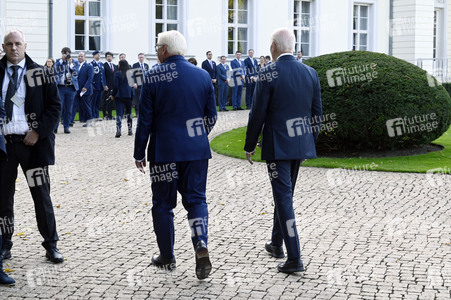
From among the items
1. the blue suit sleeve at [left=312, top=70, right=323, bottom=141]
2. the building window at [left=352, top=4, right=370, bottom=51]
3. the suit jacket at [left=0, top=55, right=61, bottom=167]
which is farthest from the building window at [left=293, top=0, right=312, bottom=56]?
the suit jacket at [left=0, top=55, right=61, bottom=167]

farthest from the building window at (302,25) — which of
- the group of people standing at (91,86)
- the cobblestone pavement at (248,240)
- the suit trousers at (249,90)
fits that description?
the cobblestone pavement at (248,240)

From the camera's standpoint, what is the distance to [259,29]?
2891 cm

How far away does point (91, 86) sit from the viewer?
1889cm

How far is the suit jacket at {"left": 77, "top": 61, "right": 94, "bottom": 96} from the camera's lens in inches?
733

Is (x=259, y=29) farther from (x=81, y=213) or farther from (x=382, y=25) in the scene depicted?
(x=81, y=213)

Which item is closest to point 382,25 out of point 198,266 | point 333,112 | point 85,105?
point 85,105

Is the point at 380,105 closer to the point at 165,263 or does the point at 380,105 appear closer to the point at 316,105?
the point at 316,105

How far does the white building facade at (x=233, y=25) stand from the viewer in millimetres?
23797

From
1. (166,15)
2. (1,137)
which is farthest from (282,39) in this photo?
(166,15)

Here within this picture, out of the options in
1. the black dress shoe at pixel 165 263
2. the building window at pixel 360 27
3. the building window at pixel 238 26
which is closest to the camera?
the black dress shoe at pixel 165 263

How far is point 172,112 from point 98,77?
1523 centimetres

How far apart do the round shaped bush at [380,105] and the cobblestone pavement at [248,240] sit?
58.1 inches

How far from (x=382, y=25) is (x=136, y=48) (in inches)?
493

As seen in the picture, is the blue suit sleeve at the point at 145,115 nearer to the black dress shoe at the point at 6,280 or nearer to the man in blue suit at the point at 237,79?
the black dress shoe at the point at 6,280
